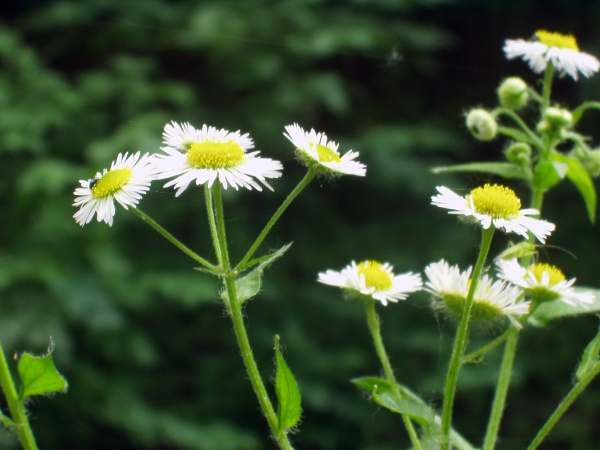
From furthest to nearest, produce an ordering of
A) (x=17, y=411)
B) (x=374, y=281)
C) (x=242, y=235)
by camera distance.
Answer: (x=242, y=235) < (x=374, y=281) < (x=17, y=411)

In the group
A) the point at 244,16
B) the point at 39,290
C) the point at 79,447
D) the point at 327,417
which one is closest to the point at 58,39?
the point at 244,16

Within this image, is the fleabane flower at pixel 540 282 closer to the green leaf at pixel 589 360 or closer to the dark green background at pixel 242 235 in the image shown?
the green leaf at pixel 589 360

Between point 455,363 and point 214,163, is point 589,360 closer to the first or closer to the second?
point 455,363

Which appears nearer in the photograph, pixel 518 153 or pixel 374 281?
pixel 374 281

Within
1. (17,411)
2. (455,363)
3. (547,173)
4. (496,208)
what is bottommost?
(17,411)

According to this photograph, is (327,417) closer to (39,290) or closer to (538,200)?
(39,290)

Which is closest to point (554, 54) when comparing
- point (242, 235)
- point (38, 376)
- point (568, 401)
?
point (568, 401)
